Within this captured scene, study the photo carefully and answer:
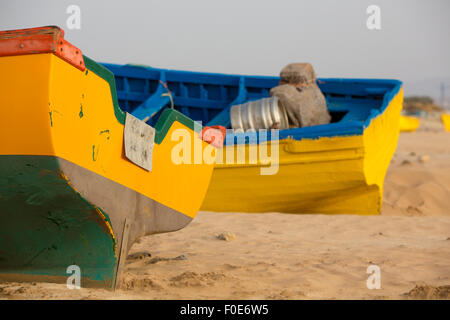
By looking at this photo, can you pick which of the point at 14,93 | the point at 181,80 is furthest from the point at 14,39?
the point at 181,80

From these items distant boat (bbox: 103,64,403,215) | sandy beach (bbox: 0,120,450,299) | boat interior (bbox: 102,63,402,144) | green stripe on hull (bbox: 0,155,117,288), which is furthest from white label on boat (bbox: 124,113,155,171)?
boat interior (bbox: 102,63,402,144)

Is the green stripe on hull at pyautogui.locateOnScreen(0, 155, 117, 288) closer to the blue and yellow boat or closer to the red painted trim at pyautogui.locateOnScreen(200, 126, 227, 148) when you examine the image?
the blue and yellow boat

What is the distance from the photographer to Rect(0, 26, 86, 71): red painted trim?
2.13 m

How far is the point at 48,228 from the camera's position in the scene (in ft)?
8.75

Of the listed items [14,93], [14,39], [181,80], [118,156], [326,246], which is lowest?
[326,246]

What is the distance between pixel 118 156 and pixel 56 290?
0.72 meters

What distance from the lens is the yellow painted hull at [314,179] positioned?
18.2ft

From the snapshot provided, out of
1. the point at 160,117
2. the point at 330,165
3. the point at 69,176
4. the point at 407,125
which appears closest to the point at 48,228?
the point at 69,176

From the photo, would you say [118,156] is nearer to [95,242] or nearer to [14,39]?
[95,242]

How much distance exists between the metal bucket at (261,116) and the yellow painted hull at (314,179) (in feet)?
2.00

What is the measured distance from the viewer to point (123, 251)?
283 cm

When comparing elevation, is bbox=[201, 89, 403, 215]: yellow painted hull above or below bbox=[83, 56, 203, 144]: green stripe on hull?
below
